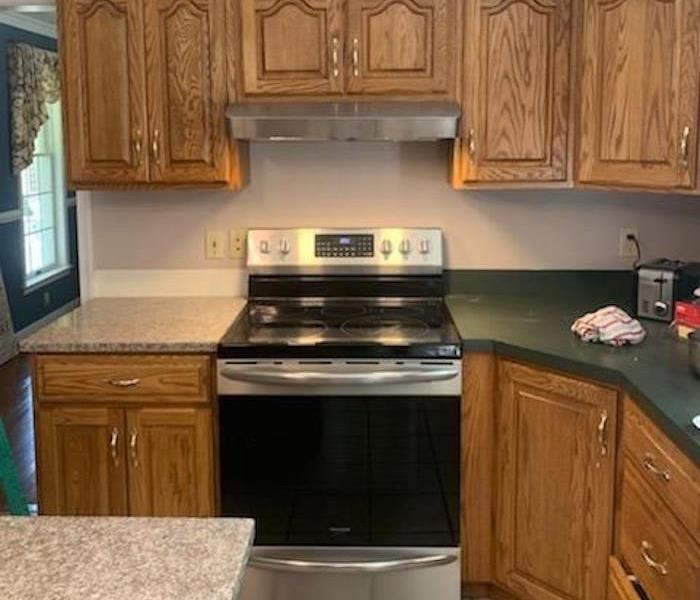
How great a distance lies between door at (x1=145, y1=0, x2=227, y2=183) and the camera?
124 inches

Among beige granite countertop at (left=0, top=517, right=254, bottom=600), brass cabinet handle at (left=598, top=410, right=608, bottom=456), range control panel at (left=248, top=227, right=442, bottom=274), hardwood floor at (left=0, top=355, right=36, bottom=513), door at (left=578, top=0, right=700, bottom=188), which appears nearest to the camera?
beige granite countertop at (left=0, top=517, right=254, bottom=600)

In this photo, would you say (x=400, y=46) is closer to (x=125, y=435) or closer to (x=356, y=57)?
(x=356, y=57)

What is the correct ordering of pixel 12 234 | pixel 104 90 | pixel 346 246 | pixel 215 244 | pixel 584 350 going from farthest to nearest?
pixel 12 234 → pixel 215 244 → pixel 346 246 → pixel 104 90 → pixel 584 350

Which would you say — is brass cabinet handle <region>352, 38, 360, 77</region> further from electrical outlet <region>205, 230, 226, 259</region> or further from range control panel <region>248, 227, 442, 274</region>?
electrical outlet <region>205, 230, 226, 259</region>

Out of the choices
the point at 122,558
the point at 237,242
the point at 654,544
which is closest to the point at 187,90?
the point at 237,242

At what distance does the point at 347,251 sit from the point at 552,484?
1168 mm

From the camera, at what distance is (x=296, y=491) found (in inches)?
116

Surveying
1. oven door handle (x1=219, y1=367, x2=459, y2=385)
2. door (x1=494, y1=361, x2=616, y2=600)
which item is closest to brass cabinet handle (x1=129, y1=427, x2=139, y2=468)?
oven door handle (x1=219, y1=367, x2=459, y2=385)

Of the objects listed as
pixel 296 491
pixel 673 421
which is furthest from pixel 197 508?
pixel 673 421

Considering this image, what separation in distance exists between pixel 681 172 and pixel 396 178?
111 cm

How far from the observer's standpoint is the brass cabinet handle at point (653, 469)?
210 cm

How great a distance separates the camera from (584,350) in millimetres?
2705

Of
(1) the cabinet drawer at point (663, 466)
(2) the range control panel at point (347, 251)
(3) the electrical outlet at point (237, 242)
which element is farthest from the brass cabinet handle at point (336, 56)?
(1) the cabinet drawer at point (663, 466)

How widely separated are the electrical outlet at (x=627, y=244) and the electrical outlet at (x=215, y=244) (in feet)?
4.85
